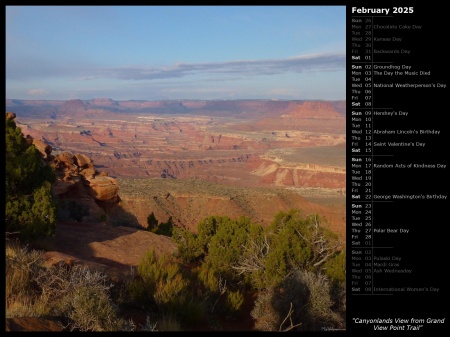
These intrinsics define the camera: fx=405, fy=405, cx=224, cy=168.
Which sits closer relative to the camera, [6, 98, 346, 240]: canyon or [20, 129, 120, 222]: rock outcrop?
[20, 129, 120, 222]: rock outcrop
